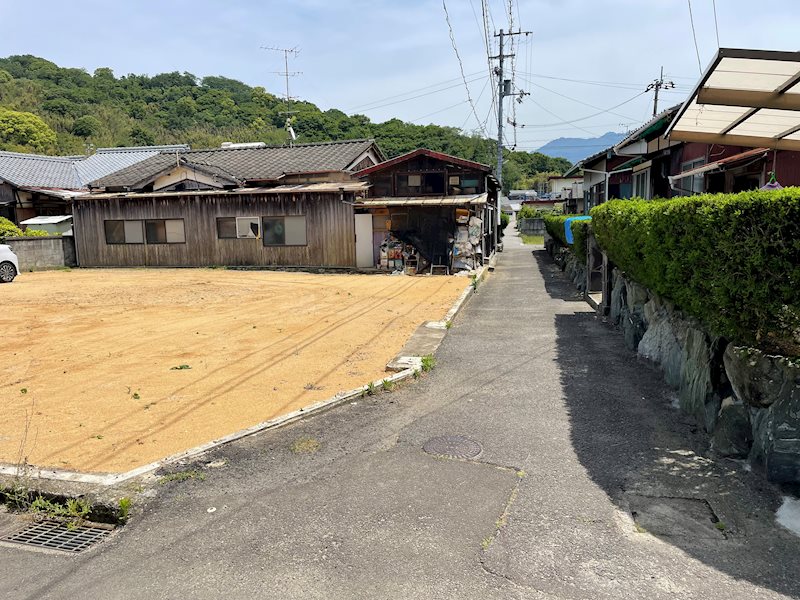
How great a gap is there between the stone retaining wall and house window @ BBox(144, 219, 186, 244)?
70.1ft

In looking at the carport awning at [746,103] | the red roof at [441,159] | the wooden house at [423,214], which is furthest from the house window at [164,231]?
the carport awning at [746,103]

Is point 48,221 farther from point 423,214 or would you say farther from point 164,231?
point 423,214

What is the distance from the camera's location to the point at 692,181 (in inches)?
453

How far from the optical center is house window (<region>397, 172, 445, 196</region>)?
73.8 ft

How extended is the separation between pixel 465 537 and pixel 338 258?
62.7 feet

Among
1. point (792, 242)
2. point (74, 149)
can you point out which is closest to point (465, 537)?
point (792, 242)

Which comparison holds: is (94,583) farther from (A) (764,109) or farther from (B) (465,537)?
(A) (764,109)

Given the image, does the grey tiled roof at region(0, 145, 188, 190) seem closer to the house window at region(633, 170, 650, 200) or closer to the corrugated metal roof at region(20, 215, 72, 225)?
the corrugated metal roof at region(20, 215, 72, 225)

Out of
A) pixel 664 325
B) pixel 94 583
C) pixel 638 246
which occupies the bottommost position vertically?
pixel 94 583

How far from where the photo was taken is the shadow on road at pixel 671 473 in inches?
128

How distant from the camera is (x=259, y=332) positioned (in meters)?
10.3

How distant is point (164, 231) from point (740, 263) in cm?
2388

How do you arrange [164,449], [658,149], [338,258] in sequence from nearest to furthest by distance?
[164,449] → [658,149] → [338,258]

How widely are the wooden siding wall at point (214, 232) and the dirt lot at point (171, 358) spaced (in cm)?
556
